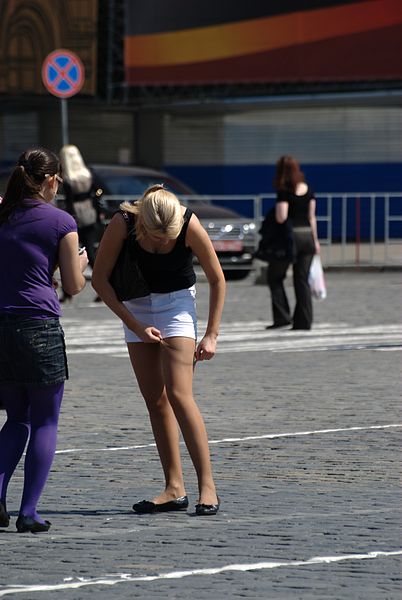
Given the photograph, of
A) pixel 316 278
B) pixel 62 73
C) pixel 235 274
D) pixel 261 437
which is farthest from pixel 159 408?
pixel 62 73

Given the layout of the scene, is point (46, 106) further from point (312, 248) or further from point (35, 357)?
point (35, 357)

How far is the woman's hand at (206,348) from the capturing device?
7836 mm

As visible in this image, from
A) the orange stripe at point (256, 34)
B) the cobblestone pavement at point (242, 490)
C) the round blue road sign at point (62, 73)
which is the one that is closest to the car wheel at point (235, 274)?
the round blue road sign at point (62, 73)

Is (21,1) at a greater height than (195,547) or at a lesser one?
greater

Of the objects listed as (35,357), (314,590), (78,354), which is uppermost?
(35,357)

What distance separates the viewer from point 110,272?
7.81 metres

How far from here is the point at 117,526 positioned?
7402 millimetres

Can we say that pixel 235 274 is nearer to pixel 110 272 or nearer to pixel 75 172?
pixel 75 172

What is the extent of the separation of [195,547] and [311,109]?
29435 millimetres

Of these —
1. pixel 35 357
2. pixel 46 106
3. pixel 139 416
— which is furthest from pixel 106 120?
pixel 35 357

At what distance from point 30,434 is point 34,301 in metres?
0.59

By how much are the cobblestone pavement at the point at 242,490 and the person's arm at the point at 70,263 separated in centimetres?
103

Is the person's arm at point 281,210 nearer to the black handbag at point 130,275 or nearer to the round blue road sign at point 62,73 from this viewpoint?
the round blue road sign at point 62,73

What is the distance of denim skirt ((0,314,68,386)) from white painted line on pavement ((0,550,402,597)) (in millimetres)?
1285
